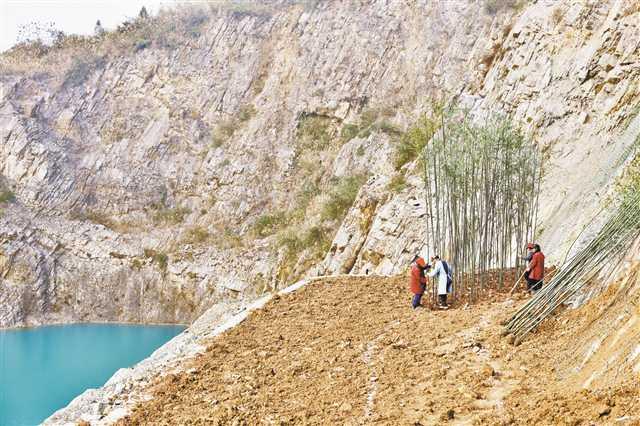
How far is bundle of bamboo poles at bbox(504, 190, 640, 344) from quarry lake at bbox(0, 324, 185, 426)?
43.1 feet

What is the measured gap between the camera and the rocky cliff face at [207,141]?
28906 mm

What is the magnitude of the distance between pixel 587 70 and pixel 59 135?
31.2 metres

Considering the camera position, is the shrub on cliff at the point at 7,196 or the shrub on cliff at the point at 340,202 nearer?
the shrub on cliff at the point at 340,202

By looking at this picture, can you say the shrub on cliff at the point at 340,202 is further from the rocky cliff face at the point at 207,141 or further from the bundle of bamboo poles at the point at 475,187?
the bundle of bamboo poles at the point at 475,187

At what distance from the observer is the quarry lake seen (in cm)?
1675

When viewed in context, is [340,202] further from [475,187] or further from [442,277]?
[442,277]

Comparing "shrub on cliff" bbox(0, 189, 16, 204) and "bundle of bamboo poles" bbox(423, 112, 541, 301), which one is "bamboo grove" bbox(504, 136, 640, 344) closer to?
"bundle of bamboo poles" bbox(423, 112, 541, 301)

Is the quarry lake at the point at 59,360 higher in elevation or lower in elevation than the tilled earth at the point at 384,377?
lower

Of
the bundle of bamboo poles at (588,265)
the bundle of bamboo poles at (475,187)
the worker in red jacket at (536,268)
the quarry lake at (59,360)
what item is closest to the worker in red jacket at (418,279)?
the bundle of bamboo poles at (475,187)

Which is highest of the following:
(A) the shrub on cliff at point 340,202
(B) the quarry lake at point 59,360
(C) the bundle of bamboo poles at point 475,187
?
(A) the shrub on cliff at point 340,202

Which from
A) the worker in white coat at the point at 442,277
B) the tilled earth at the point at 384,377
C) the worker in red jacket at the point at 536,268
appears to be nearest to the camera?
the tilled earth at the point at 384,377

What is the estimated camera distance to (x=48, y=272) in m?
31.8

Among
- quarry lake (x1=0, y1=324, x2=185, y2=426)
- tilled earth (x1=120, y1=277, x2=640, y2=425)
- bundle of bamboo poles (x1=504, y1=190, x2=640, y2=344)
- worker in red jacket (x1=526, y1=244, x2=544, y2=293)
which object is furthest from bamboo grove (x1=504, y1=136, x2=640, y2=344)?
quarry lake (x1=0, y1=324, x2=185, y2=426)

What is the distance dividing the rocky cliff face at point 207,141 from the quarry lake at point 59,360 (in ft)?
7.90
